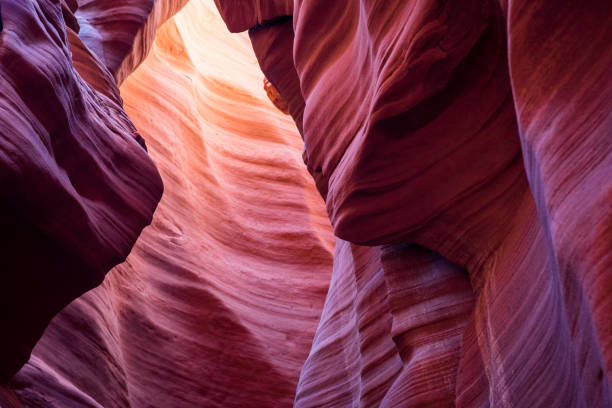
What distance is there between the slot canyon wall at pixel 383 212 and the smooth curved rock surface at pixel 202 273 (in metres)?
0.04

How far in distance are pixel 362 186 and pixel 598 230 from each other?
2.20 m

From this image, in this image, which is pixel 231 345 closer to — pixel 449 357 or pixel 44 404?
pixel 44 404

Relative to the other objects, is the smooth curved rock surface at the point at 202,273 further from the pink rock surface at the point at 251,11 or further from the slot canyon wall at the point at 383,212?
the pink rock surface at the point at 251,11

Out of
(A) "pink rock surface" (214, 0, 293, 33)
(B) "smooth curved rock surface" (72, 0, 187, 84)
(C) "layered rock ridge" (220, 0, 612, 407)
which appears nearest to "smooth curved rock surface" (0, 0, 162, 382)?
(C) "layered rock ridge" (220, 0, 612, 407)

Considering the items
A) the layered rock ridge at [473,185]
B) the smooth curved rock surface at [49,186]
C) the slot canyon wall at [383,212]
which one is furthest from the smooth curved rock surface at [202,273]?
the layered rock ridge at [473,185]

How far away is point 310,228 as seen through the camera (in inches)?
419

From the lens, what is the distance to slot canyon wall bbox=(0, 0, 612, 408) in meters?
2.41

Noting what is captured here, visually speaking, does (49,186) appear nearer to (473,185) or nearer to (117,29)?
(473,185)

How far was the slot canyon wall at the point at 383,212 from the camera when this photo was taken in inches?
94.9

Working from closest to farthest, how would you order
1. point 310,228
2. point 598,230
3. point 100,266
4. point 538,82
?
point 598,230 < point 538,82 < point 100,266 < point 310,228

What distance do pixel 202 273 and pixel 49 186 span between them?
17.7ft

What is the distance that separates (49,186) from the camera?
10.2ft

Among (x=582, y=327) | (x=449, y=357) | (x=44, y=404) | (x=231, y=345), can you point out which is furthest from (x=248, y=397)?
(x=582, y=327)

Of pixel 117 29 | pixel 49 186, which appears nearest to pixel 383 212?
pixel 49 186
